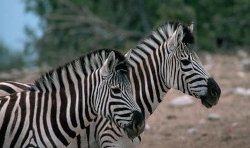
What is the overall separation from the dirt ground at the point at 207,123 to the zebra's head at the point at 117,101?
13.3ft

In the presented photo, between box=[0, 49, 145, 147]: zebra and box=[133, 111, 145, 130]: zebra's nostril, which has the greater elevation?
box=[0, 49, 145, 147]: zebra

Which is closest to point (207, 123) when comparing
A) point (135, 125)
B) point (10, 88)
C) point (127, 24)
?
point (10, 88)

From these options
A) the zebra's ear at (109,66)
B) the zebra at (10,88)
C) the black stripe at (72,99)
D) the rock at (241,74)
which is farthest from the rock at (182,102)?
the zebra's ear at (109,66)


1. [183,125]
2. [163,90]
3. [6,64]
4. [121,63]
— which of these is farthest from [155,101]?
[6,64]

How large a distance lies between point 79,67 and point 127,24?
1681cm

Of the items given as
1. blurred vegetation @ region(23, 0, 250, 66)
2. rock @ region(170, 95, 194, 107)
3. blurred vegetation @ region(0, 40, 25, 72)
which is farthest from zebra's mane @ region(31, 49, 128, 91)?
blurred vegetation @ region(0, 40, 25, 72)

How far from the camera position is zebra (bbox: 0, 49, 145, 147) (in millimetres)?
6043

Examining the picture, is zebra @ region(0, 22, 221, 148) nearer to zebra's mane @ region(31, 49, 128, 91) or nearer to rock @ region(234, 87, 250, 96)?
zebra's mane @ region(31, 49, 128, 91)

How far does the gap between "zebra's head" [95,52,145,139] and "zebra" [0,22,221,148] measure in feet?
3.54

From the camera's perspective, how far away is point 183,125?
38.3 ft

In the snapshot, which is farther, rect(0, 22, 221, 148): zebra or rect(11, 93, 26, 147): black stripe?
rect(0, 22, 221, 148): zebra

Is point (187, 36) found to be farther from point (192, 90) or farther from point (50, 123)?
point (50, 123)

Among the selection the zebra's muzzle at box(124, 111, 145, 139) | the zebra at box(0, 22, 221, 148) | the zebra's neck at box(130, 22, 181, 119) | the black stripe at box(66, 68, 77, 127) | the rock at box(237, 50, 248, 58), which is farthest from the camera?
the rock at box(237, 50, 248, 58)

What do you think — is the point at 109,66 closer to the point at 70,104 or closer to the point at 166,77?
the point at 70,104
